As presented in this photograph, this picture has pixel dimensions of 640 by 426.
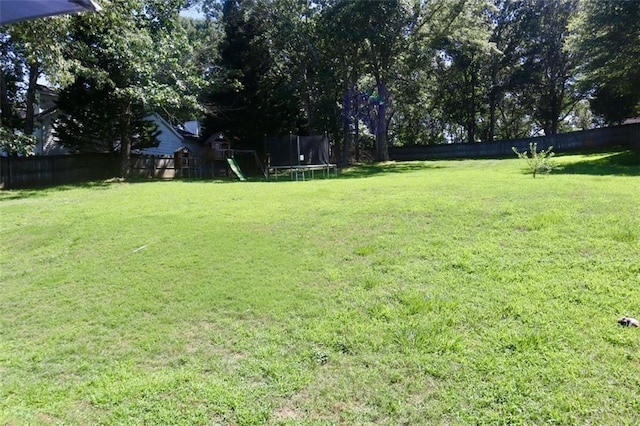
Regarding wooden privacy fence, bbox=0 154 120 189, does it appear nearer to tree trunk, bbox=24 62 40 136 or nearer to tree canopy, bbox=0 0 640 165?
tree canopy, bbox=0 0 640 165

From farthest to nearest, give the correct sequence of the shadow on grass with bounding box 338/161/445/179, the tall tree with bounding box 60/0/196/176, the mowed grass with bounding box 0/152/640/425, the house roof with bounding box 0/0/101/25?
the shadow on grass with bounding box 338/161/445/179, the tall tree with bounding box 60/0/196/176, the mowed grass with bounding box 0/152/640/425, the house roof with bounding box 0/0/101/25

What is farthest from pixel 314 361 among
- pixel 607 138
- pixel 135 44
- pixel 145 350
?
pixel 607 138

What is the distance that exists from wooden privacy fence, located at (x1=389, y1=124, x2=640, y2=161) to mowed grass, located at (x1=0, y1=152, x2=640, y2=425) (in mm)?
19680

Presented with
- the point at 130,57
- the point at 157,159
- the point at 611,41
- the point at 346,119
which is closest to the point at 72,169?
the point at 157,159

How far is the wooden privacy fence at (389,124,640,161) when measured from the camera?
22188 millimetres

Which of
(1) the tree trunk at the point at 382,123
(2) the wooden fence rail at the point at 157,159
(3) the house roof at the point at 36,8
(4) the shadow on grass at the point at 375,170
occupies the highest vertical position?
(1) the tree trunk at the point at 382,123

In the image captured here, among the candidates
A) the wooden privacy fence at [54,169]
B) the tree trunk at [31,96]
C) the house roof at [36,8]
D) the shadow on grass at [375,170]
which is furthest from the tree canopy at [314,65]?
the house roof at [36,8]

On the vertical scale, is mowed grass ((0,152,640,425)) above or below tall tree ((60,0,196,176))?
below

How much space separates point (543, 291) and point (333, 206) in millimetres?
3775

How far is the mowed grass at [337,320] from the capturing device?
228 cm

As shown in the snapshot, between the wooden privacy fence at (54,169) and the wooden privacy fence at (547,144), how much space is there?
18558mm

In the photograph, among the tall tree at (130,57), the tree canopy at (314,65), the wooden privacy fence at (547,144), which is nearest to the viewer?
the tall tree at (130,57)

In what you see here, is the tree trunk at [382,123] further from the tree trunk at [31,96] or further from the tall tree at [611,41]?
the tree trunk at [31,96]

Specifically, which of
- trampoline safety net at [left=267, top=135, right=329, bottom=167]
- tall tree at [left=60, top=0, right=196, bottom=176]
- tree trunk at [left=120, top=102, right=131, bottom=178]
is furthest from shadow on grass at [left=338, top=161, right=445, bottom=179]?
tree trunk at [left=120, top=102, right=131, bottom=178]
